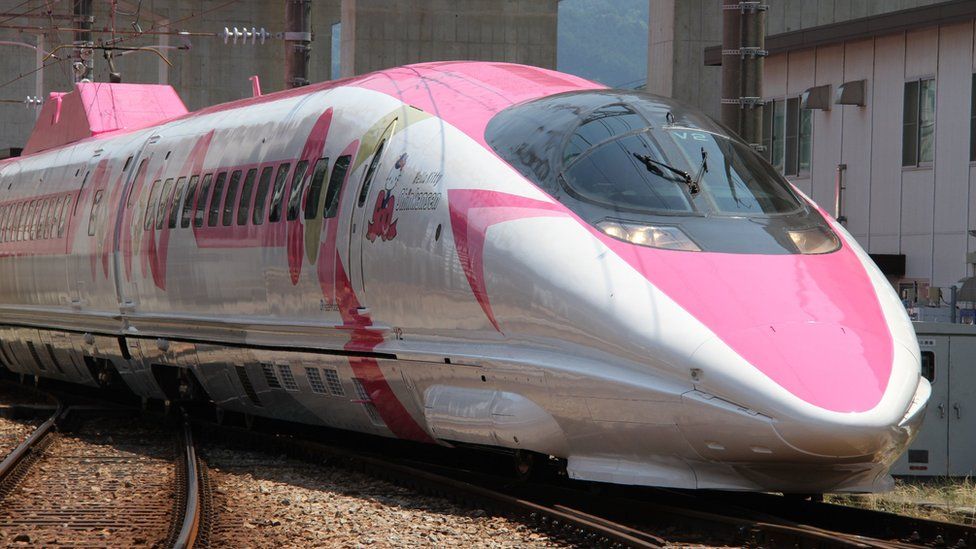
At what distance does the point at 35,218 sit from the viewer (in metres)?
18.6

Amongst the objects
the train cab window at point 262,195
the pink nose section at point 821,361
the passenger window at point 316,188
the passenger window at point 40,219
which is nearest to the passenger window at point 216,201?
the train cab window at point 262,195

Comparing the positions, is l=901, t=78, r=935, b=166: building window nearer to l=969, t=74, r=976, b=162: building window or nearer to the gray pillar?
l=969, t=74, r=976, b=162: building window

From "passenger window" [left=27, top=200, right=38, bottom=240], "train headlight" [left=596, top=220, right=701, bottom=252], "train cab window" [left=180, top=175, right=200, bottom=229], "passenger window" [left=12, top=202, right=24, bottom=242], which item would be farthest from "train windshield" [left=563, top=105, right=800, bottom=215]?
"passenger window" [left=12, top=202, right=24, bottom=242]

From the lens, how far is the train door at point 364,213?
10.8 metres

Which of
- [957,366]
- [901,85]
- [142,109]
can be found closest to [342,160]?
[957,366]

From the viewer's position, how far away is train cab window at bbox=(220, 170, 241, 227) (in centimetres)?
1305

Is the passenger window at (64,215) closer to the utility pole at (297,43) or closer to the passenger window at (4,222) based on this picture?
the passenger window at (4,222)

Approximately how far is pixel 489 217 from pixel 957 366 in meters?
5.15

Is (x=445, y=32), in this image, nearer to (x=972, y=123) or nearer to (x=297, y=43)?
(x=972, y=123)

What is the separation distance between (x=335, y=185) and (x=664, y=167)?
284 cm

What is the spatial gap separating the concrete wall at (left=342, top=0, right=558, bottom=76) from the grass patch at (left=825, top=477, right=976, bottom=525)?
22.5 m

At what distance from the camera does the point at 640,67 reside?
17075 centimetres

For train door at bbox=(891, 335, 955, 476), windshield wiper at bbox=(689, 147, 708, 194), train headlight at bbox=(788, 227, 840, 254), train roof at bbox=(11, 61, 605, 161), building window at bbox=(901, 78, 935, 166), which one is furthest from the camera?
building window at bbox=(901, 78, 935, 166)

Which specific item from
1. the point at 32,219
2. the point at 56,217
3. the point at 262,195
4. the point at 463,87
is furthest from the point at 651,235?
the point at 32,219
